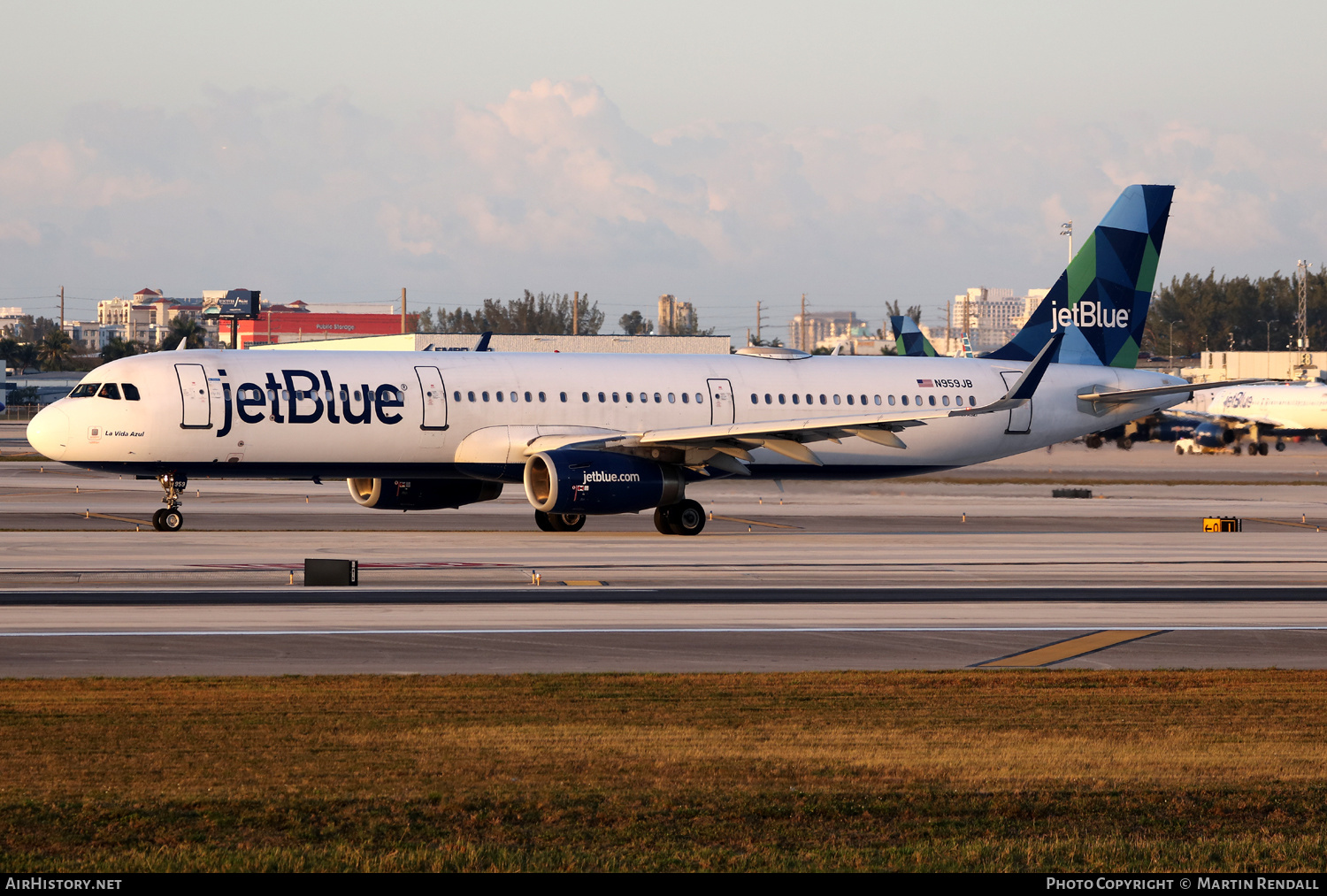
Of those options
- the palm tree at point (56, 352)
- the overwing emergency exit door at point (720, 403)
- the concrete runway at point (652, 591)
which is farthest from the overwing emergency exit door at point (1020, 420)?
the palm tree at point (56, 352)

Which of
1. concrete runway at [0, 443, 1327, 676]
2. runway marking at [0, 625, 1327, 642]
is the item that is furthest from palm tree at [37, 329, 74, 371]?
runway marking at [0, 625, 1327, 642]

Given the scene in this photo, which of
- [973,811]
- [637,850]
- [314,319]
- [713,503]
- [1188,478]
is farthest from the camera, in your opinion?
[314,319]

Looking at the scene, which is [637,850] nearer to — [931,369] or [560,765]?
[560,765]

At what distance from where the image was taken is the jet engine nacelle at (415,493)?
38.6 m

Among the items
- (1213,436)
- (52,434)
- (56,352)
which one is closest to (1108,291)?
(52,434)

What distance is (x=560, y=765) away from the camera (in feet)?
40.5

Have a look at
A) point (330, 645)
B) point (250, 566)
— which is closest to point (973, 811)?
point (330, 645)

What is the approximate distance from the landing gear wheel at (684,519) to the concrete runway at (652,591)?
2.72 feet

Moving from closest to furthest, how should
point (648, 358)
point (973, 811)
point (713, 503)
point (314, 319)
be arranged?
point (973, 811) → point (648, 358) → point (713, 503) → point (314, 319)

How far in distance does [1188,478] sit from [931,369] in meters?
28.1

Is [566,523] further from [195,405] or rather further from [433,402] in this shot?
[195,405]

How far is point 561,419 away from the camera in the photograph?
127 ft

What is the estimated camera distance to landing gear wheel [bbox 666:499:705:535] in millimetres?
37594

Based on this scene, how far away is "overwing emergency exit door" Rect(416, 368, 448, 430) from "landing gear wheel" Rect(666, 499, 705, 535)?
6.19 m
